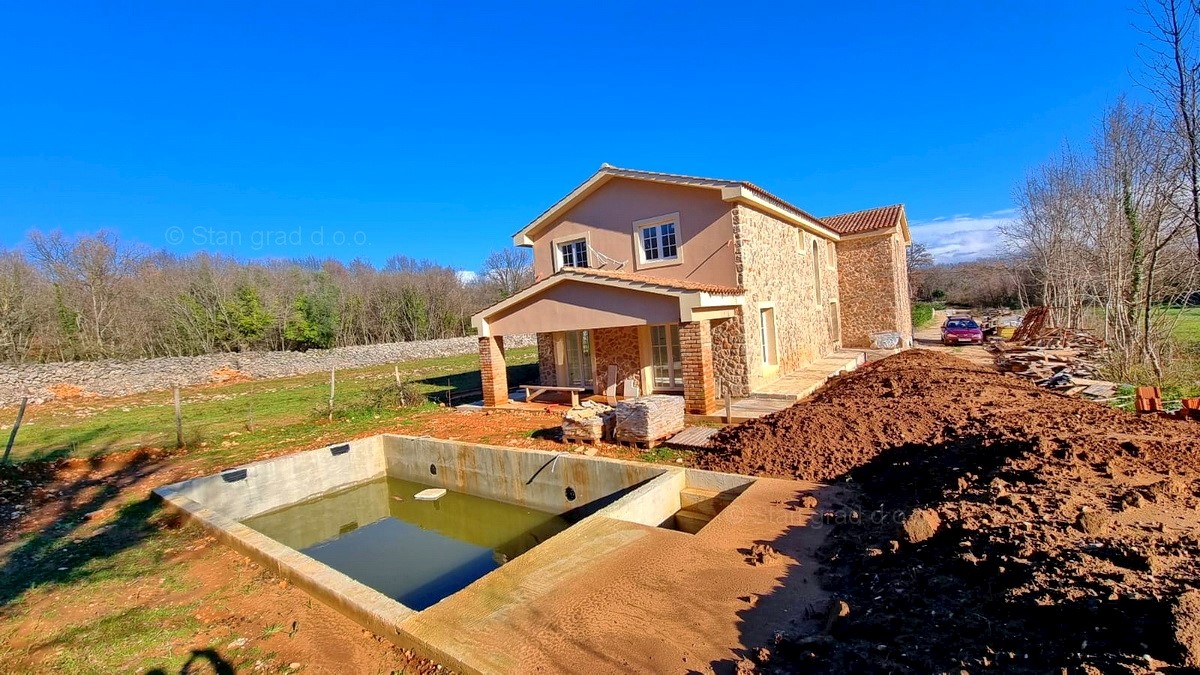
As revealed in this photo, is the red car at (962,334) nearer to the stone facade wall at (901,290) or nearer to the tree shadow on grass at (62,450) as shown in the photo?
the stone facade wall at (901,290)

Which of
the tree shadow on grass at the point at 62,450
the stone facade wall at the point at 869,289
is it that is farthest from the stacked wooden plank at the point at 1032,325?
the tree shadow on grass at the point at 62,450

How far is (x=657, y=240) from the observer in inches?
616

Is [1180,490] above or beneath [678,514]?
above

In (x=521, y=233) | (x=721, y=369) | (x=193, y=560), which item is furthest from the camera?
(x=521, y=233)

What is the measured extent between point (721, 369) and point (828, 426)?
18.1ft

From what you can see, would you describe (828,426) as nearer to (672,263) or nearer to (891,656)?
(891,656)

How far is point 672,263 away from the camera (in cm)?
1532

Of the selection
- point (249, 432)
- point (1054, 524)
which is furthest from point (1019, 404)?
point (249, 432)

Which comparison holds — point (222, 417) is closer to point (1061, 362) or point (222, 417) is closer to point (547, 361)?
point (547, 361)

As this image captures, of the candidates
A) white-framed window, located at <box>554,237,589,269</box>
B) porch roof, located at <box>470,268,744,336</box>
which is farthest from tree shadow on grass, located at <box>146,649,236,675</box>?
white-framed window, located at <box>554,237,589,269</box>

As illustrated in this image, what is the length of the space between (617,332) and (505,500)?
22.4 ft

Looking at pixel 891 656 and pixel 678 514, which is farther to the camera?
pixel 678 514

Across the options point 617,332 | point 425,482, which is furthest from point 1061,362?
point 425,482

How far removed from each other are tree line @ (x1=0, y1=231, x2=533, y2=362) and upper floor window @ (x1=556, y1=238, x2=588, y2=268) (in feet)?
106
